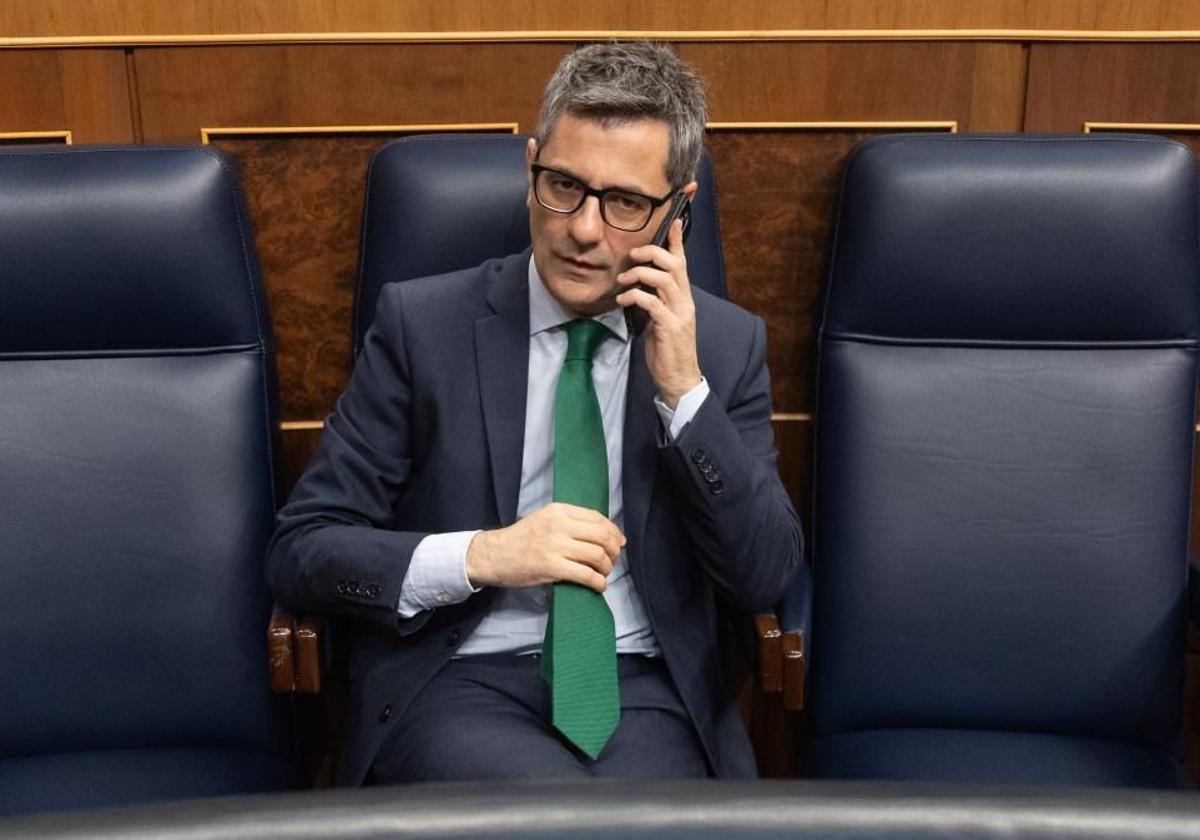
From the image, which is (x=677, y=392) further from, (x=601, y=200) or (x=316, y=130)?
(x=316, y=130)

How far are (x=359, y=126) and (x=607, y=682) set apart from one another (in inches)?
26.0

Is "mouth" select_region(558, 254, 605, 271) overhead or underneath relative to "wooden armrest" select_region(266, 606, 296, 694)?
overhead

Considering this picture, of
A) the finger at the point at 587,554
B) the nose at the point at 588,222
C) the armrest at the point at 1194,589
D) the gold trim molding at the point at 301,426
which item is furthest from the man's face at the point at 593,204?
the armrest at the point at 1194,589

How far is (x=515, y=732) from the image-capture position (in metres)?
1.10

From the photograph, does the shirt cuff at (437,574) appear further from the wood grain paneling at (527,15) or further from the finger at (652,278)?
the wood grain paneling at (527,15)

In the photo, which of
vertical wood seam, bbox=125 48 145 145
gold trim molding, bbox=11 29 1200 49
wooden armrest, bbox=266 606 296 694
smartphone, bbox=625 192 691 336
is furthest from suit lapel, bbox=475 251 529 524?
vertical wood seam, bbox=125 48 145 145

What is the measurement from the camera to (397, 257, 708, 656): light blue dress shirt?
1.20 m

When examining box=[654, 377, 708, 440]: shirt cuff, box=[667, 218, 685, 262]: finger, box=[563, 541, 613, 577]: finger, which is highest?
box=[667, 218, 685, 262]: finger

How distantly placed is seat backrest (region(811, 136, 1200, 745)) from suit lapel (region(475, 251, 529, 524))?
0.33 metres

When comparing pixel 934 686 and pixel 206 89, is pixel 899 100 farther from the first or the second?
pixel 206 89

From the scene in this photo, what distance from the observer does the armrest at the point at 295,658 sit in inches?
43.5

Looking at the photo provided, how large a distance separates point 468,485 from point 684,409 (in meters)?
0.21

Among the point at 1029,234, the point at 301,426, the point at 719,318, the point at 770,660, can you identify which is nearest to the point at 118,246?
the point at 301,426

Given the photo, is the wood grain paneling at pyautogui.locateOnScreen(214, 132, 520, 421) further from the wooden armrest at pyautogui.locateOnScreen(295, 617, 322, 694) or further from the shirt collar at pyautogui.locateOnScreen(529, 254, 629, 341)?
the wooden armrest at pyautogui.locateOnScreen(295, 617, 322, 694)
